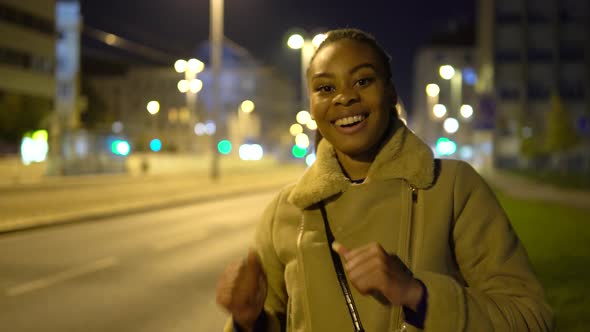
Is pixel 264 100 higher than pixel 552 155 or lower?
higher

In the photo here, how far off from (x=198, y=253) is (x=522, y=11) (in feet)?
250

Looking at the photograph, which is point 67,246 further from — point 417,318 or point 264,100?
point 264,100

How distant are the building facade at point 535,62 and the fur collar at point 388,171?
3212 inches

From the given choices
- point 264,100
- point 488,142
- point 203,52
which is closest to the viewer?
point 488,142

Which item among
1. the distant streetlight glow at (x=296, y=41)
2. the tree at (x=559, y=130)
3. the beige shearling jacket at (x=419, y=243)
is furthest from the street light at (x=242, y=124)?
the beige shearling jacket at (x=419, y=243)

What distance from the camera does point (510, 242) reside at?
6.27 feet

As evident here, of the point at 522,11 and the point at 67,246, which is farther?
the point at 522,11

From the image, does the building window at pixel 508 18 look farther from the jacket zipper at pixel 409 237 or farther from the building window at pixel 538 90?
the jacket zipper at pixel 409 237

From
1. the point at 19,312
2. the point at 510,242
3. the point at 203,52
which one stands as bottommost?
the point at 19,312

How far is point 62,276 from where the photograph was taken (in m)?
10.9

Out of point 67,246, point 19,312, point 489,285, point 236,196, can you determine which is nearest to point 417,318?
point 489,285

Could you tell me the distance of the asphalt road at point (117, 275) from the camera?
312 inches

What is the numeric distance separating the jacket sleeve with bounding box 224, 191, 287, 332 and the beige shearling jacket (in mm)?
86

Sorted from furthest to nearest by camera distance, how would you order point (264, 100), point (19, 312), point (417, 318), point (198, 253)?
point (264, 100) < point (198, 253) < point (19, 312) < point (417, 318)
